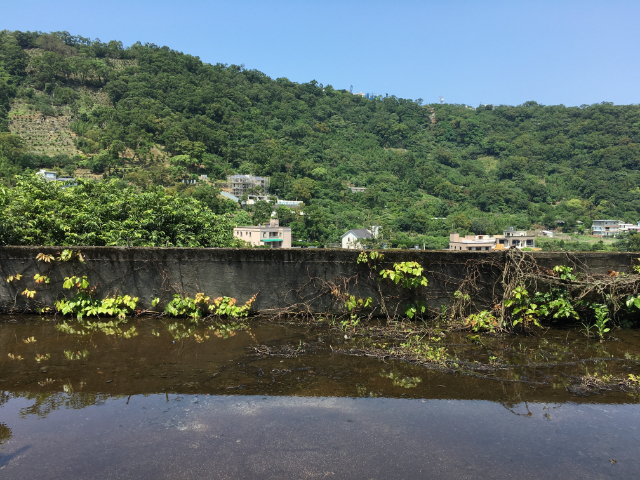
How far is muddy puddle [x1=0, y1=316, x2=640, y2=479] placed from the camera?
2.02 m

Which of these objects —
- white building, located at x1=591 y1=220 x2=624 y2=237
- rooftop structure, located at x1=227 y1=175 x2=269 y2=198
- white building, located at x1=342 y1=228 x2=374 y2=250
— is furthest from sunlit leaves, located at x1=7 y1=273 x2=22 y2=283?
white building, located at x1=591 y1=220 x2=624 y2=237

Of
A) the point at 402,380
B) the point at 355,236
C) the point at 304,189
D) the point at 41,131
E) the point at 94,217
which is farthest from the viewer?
the point at 304,189

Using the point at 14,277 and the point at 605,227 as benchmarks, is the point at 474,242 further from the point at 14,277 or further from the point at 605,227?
the point at 14,277

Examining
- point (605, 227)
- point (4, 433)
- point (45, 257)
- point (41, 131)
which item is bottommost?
point (4, 433)

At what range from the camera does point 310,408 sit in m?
2.55

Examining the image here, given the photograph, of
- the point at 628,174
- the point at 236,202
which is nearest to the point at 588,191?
the point at 628,174

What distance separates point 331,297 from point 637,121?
129 metres

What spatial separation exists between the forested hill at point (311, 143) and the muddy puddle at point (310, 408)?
6004cm

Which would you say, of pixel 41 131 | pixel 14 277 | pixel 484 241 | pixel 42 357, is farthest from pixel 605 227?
pixel 41 131

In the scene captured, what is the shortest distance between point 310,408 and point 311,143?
10782 cm

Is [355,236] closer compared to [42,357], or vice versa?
[42,357]

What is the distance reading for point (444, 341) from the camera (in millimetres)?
3789

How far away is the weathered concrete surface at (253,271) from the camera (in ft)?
14.1

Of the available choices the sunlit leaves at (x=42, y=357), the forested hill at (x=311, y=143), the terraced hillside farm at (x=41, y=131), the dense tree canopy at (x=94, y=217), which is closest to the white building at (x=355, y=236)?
the forested hill at (x=311, y=143)
